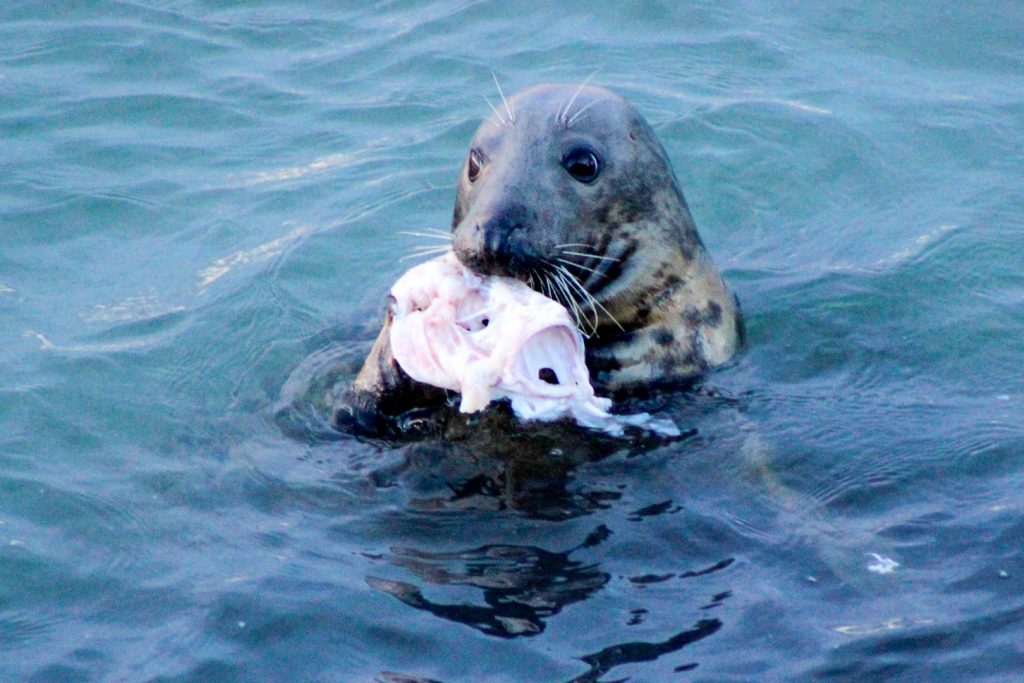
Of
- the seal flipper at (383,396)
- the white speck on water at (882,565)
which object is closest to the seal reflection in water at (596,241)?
the seal flipper at (383,396)

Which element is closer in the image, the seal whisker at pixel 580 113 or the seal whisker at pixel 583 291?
the seal whisker at pixel 583 291

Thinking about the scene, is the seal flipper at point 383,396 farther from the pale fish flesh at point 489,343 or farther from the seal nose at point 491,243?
the seal nose at point 491,243

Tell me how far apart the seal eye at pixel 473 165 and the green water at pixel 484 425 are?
105 centimetres

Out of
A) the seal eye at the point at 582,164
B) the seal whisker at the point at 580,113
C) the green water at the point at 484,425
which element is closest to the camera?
the green water at the point at 484,425

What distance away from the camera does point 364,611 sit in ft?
15.6

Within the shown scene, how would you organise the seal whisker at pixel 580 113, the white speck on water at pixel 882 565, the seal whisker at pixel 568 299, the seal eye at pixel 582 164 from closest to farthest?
the white speck on water at pixel 882 565 → the seal whisker at pixel 568 299 → the seal eye at pixel 582 164 → the seal whisker at pixel 580 113

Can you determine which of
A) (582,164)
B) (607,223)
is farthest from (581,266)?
(582,164)

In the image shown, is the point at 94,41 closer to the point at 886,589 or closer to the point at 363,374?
the point at 363,374

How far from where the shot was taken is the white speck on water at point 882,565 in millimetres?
4945

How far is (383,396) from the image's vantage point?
19.0 feet

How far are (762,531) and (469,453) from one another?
114 cm

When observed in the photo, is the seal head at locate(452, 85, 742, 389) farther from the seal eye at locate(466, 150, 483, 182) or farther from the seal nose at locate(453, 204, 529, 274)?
the seal nose at locate(453, 204, 529, 274)

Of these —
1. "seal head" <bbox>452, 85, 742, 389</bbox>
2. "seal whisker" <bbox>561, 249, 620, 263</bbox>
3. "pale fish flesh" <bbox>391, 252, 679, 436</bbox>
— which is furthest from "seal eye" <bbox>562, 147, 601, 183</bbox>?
"pale fish flesh" <bbox>391, 252, 679, 436</bbox>

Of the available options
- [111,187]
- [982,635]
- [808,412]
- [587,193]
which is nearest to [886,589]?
[982,635]
